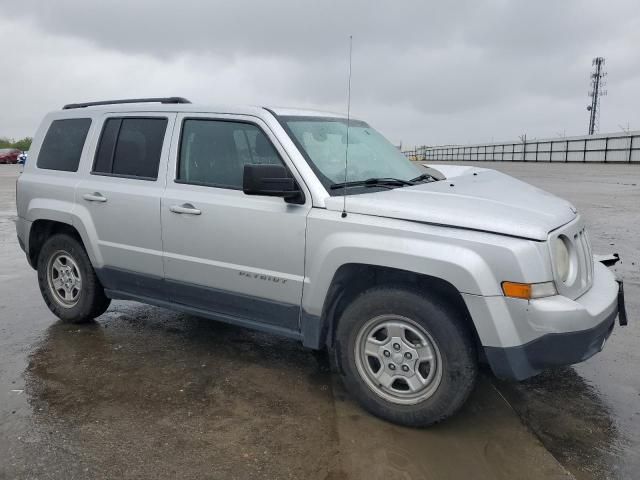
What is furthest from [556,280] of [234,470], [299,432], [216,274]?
[216,274]

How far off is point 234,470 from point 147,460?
1.56ft

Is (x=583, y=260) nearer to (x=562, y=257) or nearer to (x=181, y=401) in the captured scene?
(x=562, y=257)

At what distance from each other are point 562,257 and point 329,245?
1.33 meters

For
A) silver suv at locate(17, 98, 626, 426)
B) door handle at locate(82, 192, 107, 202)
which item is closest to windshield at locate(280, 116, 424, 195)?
silver suv at locate(17, 98, 626, 426)

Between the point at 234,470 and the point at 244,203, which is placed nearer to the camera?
the point at 234,470

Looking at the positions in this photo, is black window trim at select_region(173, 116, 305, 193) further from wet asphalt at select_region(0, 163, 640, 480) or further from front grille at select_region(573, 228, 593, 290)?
front grille at select_region(573, 228, 593, 290)

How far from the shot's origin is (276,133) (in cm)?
370

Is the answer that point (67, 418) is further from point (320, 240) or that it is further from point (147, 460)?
point (320, 240)

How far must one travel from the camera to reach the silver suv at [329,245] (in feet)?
9.59

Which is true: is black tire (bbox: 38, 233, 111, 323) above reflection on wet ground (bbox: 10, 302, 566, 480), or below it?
above

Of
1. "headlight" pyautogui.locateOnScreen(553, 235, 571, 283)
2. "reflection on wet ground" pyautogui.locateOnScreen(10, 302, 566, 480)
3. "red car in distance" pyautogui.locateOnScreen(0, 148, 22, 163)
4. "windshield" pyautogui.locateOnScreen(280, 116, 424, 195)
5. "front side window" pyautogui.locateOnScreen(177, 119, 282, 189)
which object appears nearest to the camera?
"reflection on wet ground" pyautogui.locateOnScreen(10, 302, 566, 480)

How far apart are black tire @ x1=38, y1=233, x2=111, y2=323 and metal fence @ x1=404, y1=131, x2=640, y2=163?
18308 millimetres

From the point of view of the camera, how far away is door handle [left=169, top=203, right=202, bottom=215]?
3877mm

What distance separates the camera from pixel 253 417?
3.35 m
